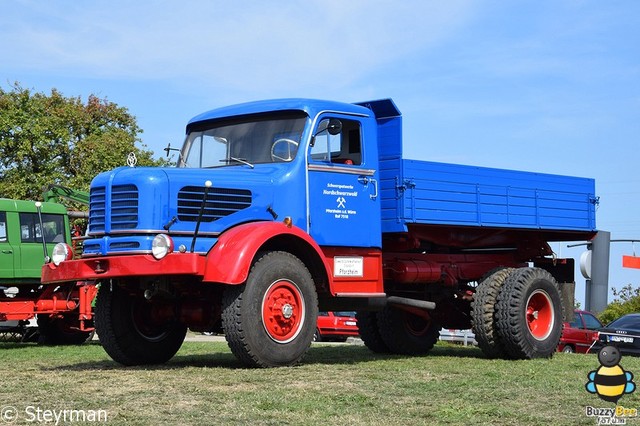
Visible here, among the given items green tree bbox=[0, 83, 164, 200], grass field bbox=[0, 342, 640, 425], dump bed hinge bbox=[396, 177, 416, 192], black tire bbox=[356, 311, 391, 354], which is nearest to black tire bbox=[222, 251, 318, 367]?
grass field bbox=[0, 342, 640, 425]

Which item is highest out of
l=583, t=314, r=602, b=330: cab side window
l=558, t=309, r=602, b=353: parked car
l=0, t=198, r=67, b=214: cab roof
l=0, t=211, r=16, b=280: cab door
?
→ l=0, t=198, r=67, b=214: cab roof

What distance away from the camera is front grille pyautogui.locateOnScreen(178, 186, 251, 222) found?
10.3m

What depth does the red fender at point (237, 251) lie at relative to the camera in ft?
32.4

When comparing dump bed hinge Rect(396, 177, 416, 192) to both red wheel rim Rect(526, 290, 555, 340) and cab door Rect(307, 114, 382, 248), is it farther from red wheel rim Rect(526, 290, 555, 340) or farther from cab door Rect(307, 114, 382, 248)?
red wheel rim Rect(526, 290, 555, 340)

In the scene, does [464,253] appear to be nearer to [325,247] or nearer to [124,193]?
[325,247]

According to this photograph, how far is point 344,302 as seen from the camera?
11.6 m

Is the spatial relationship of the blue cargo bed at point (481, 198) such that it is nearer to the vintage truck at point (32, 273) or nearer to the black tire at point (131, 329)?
the black tire at point (131, 329)

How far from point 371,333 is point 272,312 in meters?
4.50

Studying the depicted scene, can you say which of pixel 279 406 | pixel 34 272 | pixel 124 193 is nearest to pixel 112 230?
pixel 124 193

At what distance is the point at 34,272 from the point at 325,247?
901 centimetres

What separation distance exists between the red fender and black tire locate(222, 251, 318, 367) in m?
0.23

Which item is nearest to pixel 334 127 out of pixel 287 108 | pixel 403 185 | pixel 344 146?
pixel 344 146

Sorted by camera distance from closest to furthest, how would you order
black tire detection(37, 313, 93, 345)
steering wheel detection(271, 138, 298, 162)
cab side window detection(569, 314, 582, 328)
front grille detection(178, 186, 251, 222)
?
1. front grille detection(178, 186, 251, 222)
2. steering wheel detection(271, 138, 298, 162)
3. black tire detection(37, 313, 93, 345)
4. cab side window detection(569, 314, 582, 328)

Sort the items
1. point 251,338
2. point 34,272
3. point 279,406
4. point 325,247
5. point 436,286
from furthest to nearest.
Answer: point 34,272 < point 436,286 < point 325,247 < point 251,338 < point 279,406
